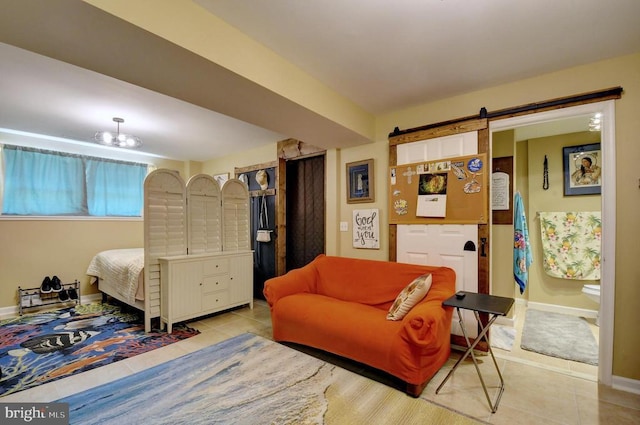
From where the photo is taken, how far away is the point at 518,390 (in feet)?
6.90

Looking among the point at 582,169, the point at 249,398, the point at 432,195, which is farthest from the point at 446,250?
the point at 582,169

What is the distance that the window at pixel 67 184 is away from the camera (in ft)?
13.1

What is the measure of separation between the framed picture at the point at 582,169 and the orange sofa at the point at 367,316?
8.56 ft

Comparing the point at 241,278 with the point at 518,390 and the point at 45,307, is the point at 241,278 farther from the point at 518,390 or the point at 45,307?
the point at 518,390

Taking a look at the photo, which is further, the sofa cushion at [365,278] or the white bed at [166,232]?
the white bed at [166,232]

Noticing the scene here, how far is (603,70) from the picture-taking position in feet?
7.36

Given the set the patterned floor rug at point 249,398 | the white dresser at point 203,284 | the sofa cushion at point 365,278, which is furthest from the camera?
the white dresser at point 203,284

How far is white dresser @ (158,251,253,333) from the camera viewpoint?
3.23m

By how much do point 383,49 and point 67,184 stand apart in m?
5.05

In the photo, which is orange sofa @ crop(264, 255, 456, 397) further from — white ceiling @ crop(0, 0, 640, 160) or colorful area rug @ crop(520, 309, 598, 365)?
white ceiling @ crop(0, 0, 640, 160)

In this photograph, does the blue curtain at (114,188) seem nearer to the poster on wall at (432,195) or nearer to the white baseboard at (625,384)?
the poster on wall at (432,195)

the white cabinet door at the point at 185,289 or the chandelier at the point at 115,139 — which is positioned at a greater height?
the chandelier at the point at 115,139

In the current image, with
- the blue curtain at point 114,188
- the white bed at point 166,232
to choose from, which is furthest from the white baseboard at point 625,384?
the blue curtain at point 114,188

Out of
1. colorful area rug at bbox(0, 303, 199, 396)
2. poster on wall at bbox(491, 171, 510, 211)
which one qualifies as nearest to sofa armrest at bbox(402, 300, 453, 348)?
poster on wall at bbox(491, 171, 510, 211)
